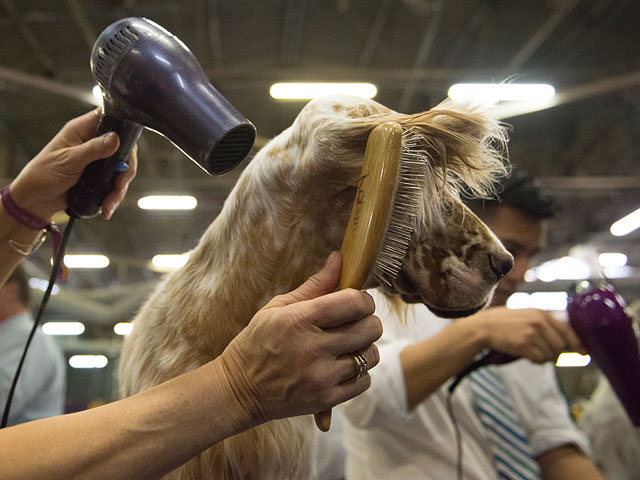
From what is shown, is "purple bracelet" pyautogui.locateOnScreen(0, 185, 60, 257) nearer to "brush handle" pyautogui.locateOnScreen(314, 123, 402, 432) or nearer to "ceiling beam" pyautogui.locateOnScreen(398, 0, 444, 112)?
"brush handle" pyautogui.locateOnScreen(314, 123, 402, 432)

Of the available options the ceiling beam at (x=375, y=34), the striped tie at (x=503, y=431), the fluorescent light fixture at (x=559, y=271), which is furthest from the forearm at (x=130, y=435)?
the fluorescent light fixture at (x=559, y=271)

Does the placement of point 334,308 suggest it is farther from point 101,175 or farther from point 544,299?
point 544,299

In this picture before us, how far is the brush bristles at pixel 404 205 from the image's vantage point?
574 mm

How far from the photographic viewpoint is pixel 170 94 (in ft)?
2.15

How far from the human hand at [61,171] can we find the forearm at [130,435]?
400mm

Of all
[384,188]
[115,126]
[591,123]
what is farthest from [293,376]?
[591,123]

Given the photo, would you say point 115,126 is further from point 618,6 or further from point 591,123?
point 591,123

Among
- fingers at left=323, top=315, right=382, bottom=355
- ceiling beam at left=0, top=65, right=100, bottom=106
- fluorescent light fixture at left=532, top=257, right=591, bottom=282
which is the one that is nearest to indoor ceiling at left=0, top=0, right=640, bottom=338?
ceiling beam at left=0, top=65, right=100, bottom=106

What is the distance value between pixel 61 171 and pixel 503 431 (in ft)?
3.39

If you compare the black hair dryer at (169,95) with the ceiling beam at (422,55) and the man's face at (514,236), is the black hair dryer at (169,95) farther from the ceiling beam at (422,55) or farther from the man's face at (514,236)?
the ceiling beam at (422,55)

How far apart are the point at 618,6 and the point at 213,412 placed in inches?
202

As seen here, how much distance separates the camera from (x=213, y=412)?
529 mm

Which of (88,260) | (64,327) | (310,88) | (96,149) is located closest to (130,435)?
(96,149)

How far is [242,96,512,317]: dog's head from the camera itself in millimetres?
615
